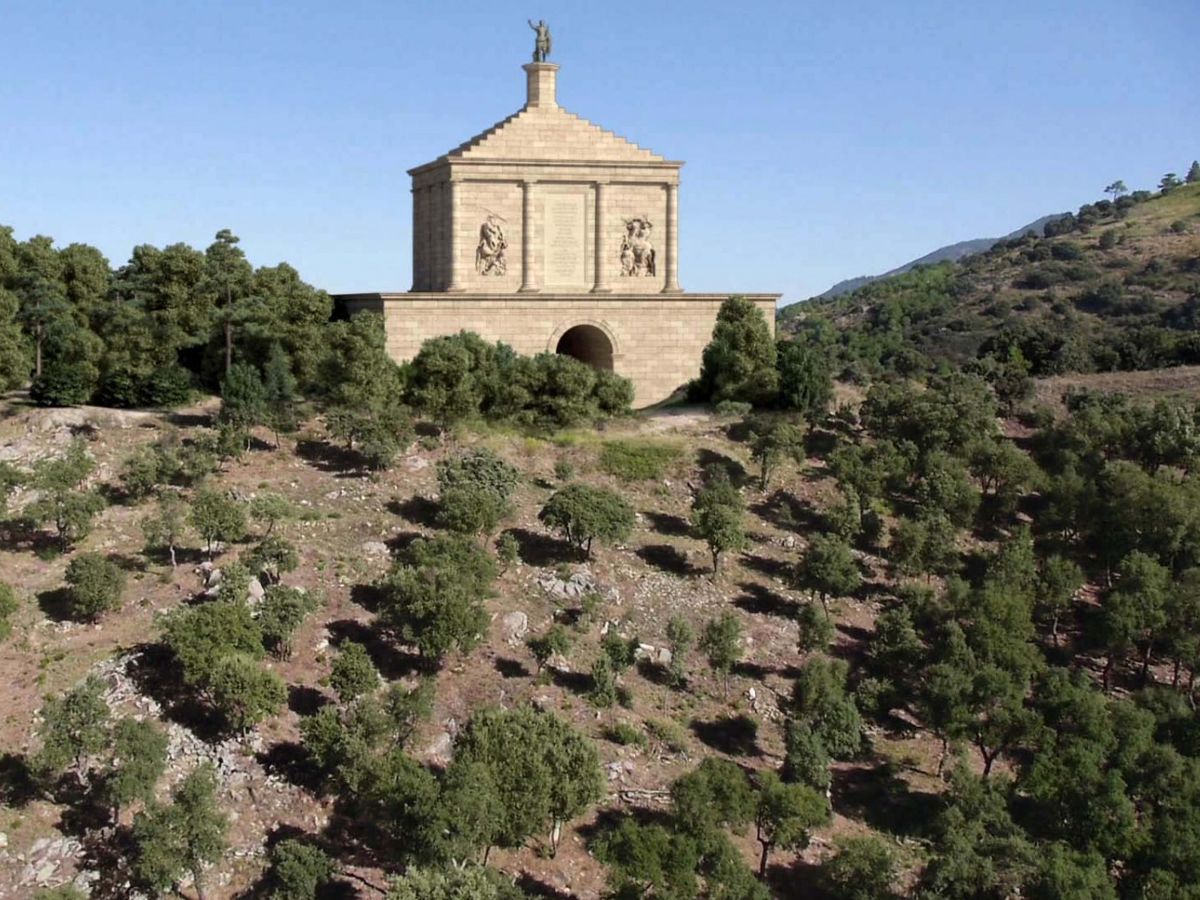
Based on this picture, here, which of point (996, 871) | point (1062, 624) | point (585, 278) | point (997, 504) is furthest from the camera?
point (585, 278)

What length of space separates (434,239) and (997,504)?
23.7 m

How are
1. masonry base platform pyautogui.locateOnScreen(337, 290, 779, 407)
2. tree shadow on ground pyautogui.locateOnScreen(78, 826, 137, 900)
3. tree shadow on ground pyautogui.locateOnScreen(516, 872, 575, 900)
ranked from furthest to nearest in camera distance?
masonry base platform pyautogui.locateOnScreen(337, 290, 779, 407)
tree shadow on ground pyautogui.locateOnScreen(516, 872, 575, 900)
tree shadow on ground pyautogui.locateOnScreen(78, 826, 137, 900)

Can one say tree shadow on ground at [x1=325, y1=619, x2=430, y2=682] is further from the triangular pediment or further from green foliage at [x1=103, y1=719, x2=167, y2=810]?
the triangular pediment

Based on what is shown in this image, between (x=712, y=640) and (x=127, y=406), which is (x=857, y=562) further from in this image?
(x=127, y=406)

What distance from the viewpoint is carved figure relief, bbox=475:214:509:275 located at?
5159cm

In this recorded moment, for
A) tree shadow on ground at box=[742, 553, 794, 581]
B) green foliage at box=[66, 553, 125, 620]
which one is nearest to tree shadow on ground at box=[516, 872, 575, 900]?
green foliage at box=[66, 553, 125, 620]

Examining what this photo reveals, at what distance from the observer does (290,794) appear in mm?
29656

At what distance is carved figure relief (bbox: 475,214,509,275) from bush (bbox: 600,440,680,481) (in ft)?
32.6

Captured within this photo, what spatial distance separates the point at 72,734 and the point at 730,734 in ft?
51.0

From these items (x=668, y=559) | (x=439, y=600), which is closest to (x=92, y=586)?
(x=439, y=600)

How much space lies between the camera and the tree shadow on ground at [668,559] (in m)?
39.7

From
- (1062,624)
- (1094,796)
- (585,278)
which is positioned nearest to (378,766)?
(1094,796)

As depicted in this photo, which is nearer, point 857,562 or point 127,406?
point 857,562

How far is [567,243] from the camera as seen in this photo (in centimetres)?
5256
